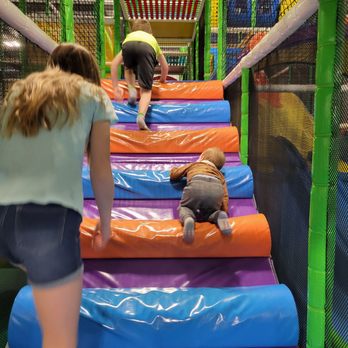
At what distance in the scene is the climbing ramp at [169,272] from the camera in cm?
157

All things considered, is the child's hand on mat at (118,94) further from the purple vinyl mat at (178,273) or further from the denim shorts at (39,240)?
the denim shorts at (39,240)

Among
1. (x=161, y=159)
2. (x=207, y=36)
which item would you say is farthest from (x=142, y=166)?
(x=207, y=36)

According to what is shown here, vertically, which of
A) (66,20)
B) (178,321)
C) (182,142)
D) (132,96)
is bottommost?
(178,321)

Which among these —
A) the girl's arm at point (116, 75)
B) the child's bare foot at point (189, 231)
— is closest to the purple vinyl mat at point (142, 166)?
the child's bare foot at point (189, 231)

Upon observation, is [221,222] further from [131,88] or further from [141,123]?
[131,88]

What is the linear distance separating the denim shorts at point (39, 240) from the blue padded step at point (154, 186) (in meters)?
1.46


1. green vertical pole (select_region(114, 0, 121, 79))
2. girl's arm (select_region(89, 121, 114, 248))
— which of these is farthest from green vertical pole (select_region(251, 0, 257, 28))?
girl's arm (select_region(89, 121, 114, 248))

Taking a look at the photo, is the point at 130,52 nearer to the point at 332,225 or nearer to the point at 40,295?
the point at 332,225

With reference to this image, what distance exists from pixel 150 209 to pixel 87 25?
10.5ft

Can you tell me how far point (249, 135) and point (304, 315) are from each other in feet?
5.31

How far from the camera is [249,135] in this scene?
312cm

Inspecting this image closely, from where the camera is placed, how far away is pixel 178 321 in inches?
62.3

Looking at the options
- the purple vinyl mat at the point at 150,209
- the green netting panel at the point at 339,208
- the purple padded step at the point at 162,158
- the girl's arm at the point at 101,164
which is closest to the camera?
the girl's arm at the point at 101,164

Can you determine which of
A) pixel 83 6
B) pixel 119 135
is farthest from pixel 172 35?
pixel 119 135
